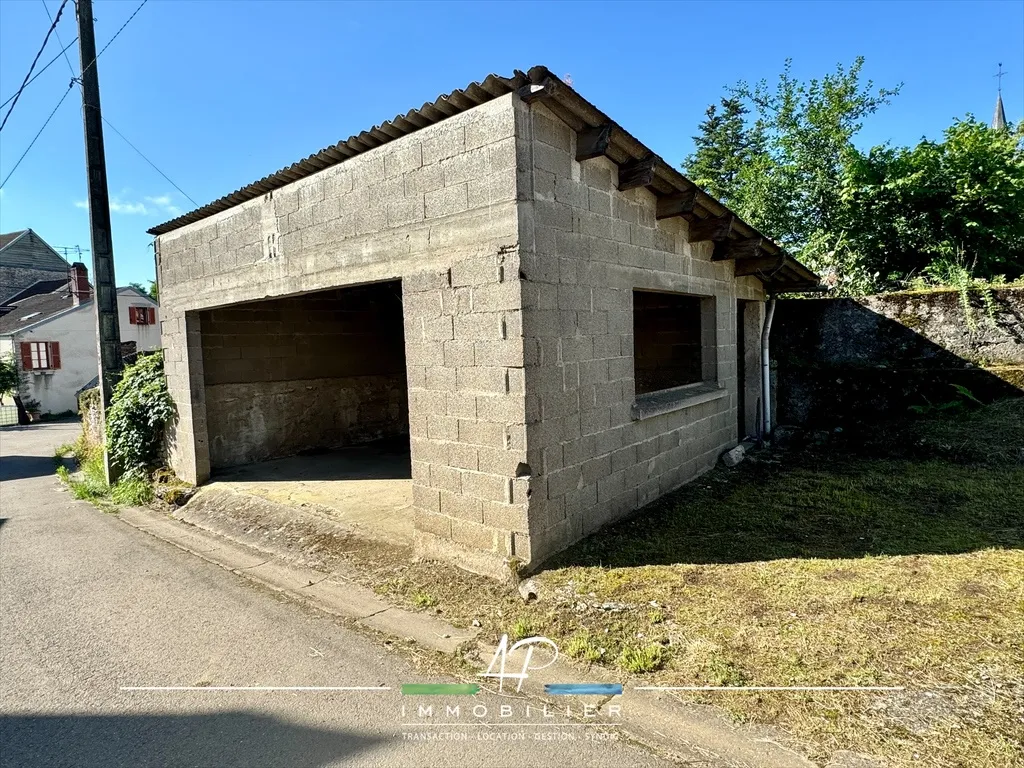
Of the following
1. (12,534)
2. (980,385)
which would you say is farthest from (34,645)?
(980,385)

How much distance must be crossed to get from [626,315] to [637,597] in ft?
8.52

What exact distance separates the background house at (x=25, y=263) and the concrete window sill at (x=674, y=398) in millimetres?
41760

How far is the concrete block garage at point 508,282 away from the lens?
170 inches

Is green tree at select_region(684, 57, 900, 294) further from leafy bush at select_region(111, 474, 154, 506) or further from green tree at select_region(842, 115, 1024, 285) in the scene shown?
leafy bush at select_region(111, 474, 154, 506)

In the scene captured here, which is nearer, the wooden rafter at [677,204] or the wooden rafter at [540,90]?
the wooden rafter at [540,90]

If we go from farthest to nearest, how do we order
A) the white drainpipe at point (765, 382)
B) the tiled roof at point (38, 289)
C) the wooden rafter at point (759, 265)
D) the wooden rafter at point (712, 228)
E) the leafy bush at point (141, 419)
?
the tiled roof at point (38, 289)
the white drainpipe at point (765, 382)
the leafy bush at point (141, 419)
the wooden rafter at point (759, 265)
the wooden rafter at point (712, 228)

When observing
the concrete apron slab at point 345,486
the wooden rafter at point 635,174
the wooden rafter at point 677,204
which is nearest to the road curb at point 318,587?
the concrete apron slab at point 345,486

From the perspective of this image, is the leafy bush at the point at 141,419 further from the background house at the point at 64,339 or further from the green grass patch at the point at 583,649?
the background house at the point at 64,339

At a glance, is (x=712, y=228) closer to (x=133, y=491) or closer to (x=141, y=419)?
(x=141, y=419)

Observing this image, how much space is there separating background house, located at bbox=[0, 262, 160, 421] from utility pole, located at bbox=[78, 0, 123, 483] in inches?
651

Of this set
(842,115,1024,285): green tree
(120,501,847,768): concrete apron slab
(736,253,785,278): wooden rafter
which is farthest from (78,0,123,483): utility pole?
(842,115,1024,285): green tree

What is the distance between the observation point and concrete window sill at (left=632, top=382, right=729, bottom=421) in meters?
5.79

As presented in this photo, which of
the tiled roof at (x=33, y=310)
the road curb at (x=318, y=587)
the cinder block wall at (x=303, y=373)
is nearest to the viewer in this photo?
the road curb at (x=318, y=587)

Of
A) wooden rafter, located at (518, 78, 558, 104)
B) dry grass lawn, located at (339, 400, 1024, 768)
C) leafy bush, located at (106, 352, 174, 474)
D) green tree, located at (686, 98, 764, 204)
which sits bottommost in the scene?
dry grass lawn, located at (339, 400, 1024, 768)
